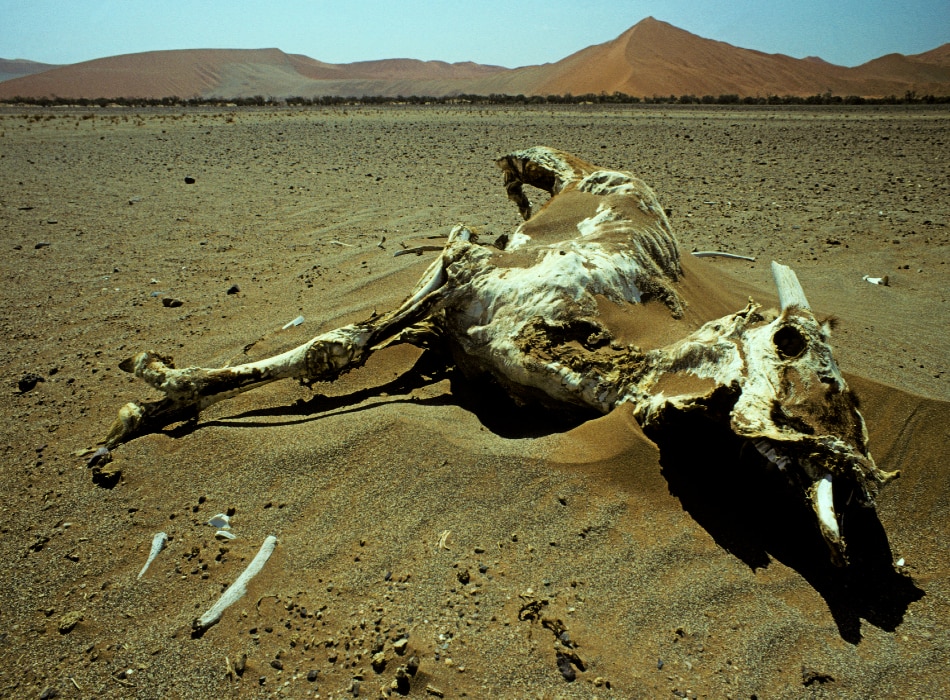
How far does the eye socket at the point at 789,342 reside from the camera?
2367 mm

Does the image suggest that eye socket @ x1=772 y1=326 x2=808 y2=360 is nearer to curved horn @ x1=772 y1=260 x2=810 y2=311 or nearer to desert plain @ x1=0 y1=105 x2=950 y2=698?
curved horn @ x1=772 y1=260 x2=810 y2=311

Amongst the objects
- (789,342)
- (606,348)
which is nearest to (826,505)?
(789,342)

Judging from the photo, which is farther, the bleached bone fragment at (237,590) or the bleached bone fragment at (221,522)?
the bleached bone fragment at (221,522)

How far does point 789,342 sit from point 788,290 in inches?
13.6

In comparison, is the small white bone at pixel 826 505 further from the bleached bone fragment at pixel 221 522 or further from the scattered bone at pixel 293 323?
the scattered bone at pixel 293 323

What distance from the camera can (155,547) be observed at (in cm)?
248

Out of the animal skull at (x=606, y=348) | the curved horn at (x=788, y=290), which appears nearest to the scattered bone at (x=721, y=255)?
the animal skull at (x=606, y=348)

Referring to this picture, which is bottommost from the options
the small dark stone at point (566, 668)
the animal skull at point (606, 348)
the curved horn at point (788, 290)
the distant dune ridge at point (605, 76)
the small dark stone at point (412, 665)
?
the small dark stone at point (566, 668)

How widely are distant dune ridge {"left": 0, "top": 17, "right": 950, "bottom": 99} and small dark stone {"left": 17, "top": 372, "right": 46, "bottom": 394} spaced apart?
47020mm

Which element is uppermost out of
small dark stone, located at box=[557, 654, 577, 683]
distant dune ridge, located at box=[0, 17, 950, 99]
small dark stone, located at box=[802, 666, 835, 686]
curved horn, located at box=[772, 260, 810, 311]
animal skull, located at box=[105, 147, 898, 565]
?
distant dune ridge, located at box=[0, 17, 950, 99]

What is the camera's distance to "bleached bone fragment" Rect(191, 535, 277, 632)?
2145 millimetres

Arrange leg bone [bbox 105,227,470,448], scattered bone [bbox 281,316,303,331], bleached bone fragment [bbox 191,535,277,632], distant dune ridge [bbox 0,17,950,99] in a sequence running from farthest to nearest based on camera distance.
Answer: distant dune ridge [bbox 0,17,950,99]
scattered bone [bbox 281,316,303,331]
leg bone [bbox 105,227,470,448]
bleached bone fragment [bbox 191,535,277,632]

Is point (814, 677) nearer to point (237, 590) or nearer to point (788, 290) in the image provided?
point (788, 290)

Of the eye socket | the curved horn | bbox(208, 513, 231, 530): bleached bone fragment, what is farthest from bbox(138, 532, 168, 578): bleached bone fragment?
the curved horn
